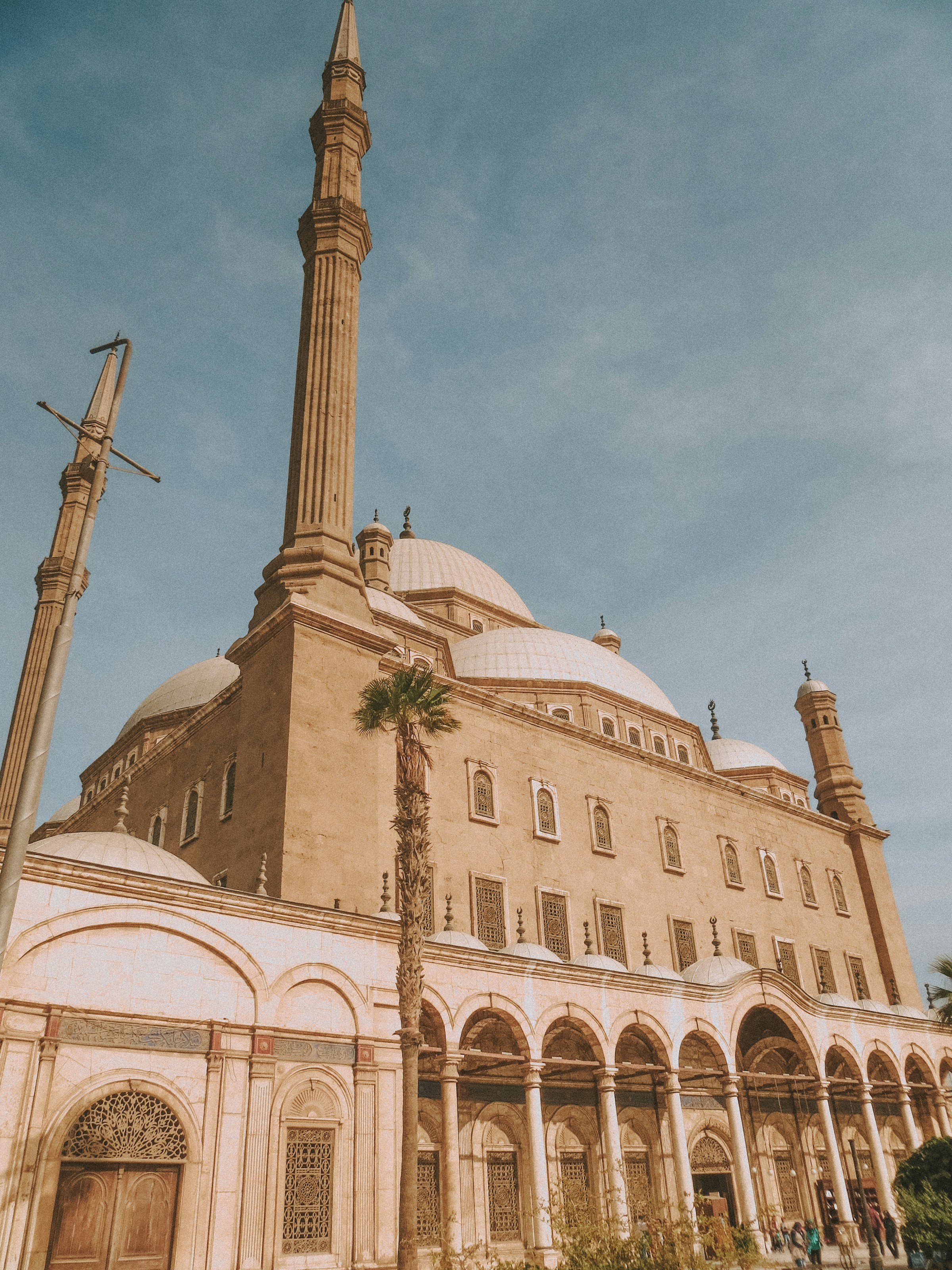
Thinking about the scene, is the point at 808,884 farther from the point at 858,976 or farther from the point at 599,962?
the point at 599,962

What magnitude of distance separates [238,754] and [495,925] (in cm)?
665

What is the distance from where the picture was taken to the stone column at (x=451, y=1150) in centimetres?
1480

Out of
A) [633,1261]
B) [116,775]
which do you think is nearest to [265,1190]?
[633,1261]

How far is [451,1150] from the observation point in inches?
602

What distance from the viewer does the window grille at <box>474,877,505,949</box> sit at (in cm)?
2078

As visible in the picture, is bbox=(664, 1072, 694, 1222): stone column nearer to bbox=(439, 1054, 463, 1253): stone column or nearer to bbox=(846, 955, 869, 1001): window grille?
bbox=(439, 1054, 463, 1253): stone column

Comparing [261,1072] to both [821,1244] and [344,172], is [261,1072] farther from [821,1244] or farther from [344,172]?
[344,172]

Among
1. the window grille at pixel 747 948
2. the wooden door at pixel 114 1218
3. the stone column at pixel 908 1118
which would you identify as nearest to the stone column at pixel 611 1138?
the wooden door at pixel 114 1218

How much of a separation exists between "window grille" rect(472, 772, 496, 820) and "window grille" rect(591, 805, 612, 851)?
11.1 ft

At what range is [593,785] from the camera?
990 inches

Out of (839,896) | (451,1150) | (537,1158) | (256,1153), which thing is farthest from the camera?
(839,896)

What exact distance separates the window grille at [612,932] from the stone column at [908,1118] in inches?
296

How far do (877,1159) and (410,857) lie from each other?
1604 centimetres

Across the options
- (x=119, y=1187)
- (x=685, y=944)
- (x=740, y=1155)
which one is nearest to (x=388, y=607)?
(x=685, y=944)
